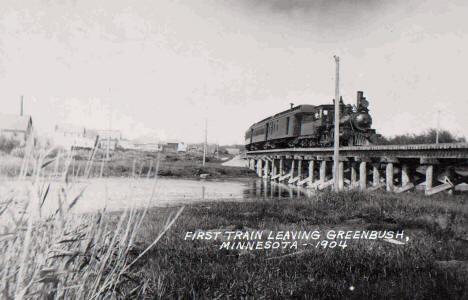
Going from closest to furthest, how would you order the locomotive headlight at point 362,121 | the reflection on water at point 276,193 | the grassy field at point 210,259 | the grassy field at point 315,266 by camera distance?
the grassy field at point 210,259
the grassy field at point 315,266
the reflection on water at point 276,193
the locomotive headlight at point 362,121

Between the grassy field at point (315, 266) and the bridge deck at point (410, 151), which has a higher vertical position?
the bridge deck at point (410, 151)

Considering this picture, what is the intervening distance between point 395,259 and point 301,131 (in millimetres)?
19770

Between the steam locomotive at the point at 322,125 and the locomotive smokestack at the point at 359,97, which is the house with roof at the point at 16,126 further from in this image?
the locomotive smokestack at the point at 359,97

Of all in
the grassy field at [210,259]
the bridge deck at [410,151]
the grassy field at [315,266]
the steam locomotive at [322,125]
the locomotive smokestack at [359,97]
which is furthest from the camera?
the locomotive smokestack at [359,97]

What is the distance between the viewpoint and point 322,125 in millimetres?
20562

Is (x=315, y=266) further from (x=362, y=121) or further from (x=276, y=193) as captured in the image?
(x=362, y=121)

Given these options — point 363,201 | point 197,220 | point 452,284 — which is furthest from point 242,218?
point 452,284

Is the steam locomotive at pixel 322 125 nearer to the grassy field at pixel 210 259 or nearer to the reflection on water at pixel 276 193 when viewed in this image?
the reflection on water at pixel 276 193

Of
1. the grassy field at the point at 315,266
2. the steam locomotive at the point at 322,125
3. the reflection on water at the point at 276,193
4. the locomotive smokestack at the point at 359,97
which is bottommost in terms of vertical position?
the reflection on water at the point at 276,193

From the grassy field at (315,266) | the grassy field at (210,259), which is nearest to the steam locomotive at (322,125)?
the grassy field at (315,266)

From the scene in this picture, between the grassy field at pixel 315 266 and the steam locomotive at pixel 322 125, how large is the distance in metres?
12.4

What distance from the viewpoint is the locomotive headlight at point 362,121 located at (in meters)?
19.3

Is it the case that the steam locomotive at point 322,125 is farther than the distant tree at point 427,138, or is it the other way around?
the distant tree at point 427,138

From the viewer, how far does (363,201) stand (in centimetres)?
1014
